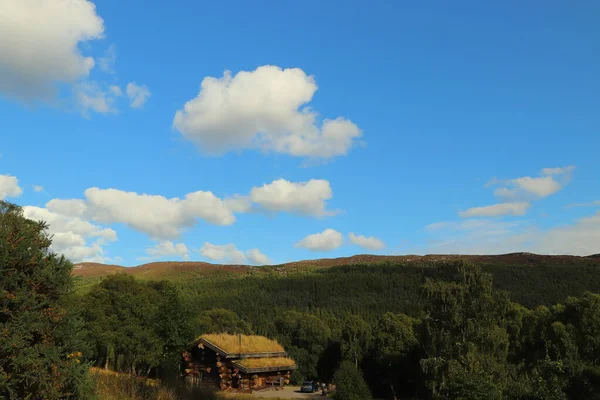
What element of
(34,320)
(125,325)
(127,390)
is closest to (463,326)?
(127,390)

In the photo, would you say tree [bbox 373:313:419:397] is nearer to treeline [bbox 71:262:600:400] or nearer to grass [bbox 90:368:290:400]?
treeline [bbox 71:262:600:400]

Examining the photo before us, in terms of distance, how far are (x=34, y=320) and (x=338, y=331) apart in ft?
207

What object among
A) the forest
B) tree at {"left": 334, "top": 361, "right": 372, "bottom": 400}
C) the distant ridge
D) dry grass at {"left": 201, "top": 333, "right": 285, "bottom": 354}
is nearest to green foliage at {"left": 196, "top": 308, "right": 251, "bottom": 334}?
the forest

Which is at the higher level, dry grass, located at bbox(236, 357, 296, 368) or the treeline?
the treeline

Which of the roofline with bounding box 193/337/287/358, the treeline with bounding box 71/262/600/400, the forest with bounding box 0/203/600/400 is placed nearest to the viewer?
the forest with bounding box 0/203/600/400

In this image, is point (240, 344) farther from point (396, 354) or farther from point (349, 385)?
point (396, 354)

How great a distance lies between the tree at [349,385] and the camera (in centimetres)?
3534

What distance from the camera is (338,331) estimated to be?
70.4 meters

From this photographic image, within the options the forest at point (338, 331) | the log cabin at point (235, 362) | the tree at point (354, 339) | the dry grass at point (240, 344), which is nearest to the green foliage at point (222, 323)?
the forest at point (338, 331)

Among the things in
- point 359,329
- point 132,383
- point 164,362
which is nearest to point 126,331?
point 164,362

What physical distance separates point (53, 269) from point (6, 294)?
4.81ft

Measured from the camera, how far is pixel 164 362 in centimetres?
4497

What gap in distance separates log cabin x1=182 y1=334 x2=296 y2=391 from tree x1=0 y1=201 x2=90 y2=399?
30667 mm

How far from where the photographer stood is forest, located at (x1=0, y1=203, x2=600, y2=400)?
1134cm
